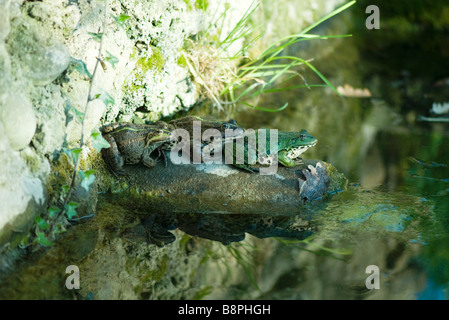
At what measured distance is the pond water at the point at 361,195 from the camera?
11.2 feet

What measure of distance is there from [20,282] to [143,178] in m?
1.64

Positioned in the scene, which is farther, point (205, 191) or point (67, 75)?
point (205, 191)

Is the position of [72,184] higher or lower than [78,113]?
lower

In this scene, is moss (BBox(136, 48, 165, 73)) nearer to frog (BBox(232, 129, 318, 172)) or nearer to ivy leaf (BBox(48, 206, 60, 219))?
frog (BBox(232, 129, 318, 172))

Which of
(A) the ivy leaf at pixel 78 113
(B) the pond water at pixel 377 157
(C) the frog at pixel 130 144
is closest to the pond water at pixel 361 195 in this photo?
(B) the pond water at pixel 377 157

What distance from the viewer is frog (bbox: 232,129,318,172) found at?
4.76 meters

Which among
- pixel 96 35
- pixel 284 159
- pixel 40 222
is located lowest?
pixel 40 222

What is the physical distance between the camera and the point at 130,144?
15.0ft

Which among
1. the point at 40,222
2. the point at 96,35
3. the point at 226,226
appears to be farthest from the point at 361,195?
the point at 40,222

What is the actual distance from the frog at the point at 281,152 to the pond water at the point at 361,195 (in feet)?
Answer: 1.85

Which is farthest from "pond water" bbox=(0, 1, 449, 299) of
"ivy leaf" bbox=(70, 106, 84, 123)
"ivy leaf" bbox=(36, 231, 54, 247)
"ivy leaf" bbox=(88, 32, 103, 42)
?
"ivy leaf" bbox=(88, 32, 103, 42)

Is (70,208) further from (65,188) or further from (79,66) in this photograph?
(79,66)

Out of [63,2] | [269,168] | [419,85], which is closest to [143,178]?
[269,168]

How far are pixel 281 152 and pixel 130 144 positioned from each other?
4.60 feet
